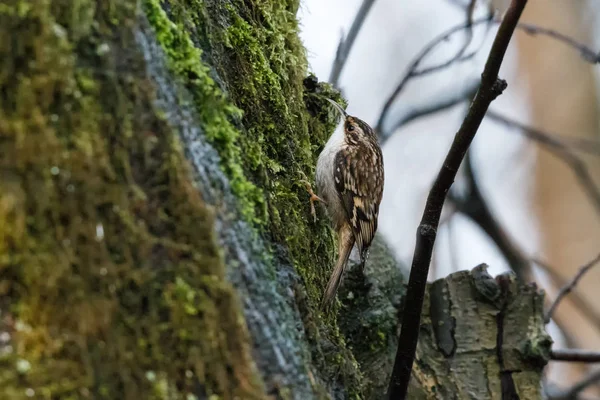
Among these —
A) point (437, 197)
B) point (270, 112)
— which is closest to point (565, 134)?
point (270, 112)

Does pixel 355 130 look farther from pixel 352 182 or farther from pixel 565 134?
pixel 565 134

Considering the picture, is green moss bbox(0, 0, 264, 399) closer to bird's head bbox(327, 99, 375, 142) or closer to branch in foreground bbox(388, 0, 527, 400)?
branch in foreground bbox(388, 0, 527, 400)

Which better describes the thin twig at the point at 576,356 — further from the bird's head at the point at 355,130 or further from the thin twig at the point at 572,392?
the bird's head at the point at 355,130

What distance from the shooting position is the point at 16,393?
1.06m

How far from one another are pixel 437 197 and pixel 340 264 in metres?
0.83

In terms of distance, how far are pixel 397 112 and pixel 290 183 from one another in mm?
1579

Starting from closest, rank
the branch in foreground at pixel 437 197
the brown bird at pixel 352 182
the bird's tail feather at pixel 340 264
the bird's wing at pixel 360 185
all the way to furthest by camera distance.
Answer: the branch in foreground at pixel 437 197 → the bird's tail feather at pixel 340 264 → the brown bird at pixel 352 182 → the bird's wing at pixel 360 185

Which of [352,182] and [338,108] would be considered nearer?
[338,108]

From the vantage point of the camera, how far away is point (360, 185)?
3551 millimetres

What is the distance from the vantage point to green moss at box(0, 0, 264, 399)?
1.11 meters

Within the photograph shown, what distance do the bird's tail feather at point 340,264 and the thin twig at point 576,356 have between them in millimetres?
782

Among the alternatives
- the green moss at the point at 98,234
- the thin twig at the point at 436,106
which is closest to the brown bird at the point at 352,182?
the thin twig at the point at 436,106

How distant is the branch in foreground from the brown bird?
2.68ft

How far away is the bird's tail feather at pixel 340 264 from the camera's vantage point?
2.28 m
